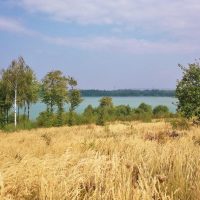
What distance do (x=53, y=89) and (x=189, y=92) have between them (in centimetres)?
5790

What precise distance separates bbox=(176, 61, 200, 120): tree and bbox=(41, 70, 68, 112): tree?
55837 mm

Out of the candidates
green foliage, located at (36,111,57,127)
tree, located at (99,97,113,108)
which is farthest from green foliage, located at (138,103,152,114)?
green foliage, located at (36,111,57,127)

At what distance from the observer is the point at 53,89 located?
8656 centimetres

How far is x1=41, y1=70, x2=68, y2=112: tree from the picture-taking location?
86.2m

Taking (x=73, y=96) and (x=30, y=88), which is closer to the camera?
(x=30, y=88)

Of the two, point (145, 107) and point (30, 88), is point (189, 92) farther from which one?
point (145, 107)

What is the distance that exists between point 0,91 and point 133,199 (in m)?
67.0

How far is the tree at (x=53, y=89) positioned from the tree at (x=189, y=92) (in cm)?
5584

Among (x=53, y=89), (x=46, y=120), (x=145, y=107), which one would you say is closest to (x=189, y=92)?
(x=46, y=120)

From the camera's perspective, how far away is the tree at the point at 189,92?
30.3m

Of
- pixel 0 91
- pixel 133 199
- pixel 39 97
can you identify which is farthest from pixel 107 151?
pixel 39 97

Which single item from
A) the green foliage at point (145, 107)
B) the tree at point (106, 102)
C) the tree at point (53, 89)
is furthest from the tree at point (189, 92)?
the tree at point (106, 102)

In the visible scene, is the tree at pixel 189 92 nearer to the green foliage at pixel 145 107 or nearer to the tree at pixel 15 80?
the tree at pixel 15 80

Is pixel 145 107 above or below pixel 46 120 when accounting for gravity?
above
